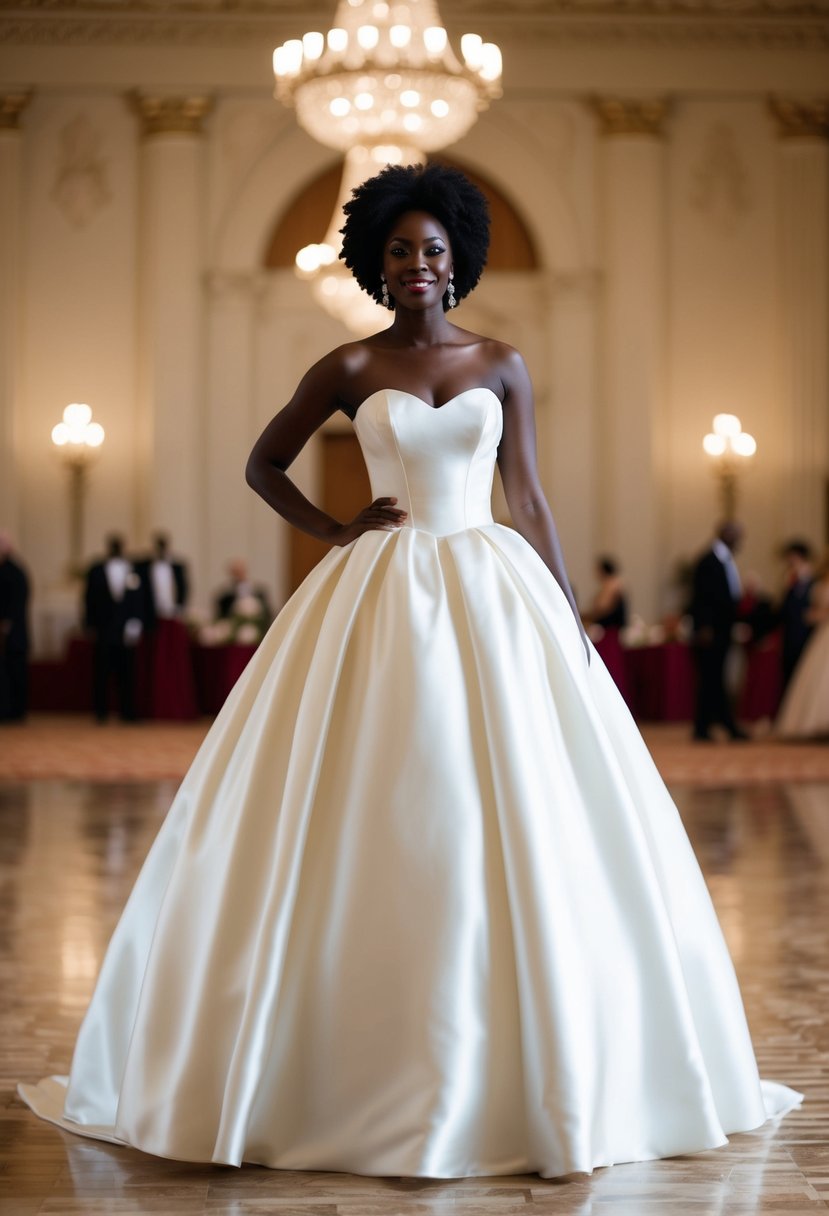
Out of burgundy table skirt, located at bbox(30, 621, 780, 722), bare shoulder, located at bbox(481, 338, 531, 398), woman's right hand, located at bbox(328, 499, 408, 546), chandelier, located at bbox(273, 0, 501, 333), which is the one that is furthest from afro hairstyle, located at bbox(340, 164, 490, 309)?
burgundy table skirt, located at bbox(30, 621, 780, 722)

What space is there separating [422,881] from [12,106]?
1464 centimetres

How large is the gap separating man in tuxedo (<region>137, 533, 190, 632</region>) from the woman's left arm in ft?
33.6

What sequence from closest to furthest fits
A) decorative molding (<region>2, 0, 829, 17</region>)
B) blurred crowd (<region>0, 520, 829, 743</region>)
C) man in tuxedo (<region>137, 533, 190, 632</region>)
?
1. blurred crowd (<region>0, 520, 829, 743</region>)
2. man in tuxedo (<region>137, 533, 190, 632</region>)
3. decorative molding (<region>2, 0, 829, 17</region>)

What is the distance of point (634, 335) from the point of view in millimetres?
15984

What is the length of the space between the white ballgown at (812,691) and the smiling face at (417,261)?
927 cm

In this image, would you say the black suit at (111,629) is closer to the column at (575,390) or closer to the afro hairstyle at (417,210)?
the column at (575,390)

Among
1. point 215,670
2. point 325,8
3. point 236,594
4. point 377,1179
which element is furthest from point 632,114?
point 377,1179

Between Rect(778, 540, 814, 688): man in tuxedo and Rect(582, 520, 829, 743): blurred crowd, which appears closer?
Rect(582, 520, 829, 743): blurred crowd

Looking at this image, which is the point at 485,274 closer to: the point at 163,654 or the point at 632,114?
the point at 632,114

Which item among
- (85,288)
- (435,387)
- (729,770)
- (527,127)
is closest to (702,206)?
(527,127)

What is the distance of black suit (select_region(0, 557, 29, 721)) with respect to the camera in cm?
1289

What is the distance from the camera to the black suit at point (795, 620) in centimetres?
1200

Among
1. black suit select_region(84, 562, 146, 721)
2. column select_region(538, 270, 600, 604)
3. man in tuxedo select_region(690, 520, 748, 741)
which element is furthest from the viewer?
column select_region(538, 270, 600, 604)

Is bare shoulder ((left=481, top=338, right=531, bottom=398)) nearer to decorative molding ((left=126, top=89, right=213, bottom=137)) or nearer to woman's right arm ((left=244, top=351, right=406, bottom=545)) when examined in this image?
woman's right arm ((left=244, top=351, right=406, bottom=545))
